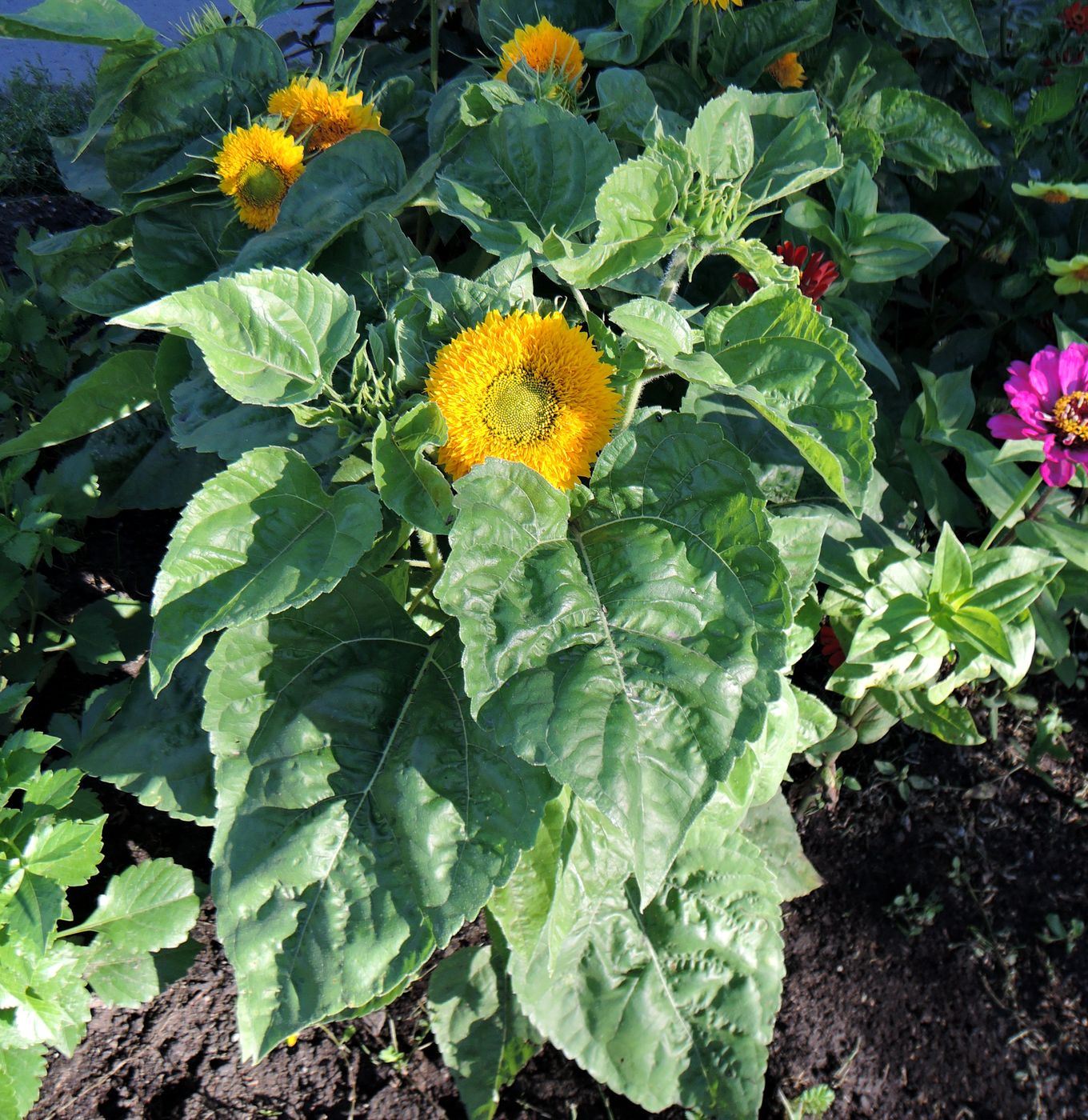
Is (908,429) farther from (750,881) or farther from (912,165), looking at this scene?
(750,881)

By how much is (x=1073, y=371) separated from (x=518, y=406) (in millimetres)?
1021

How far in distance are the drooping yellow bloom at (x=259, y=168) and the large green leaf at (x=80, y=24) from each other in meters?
0.23

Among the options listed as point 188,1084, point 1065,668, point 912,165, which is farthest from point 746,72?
point 188,1084

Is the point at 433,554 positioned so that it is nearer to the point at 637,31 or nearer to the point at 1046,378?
the point at 637,31

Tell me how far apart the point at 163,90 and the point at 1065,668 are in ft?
6.67

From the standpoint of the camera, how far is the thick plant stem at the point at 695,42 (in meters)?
1.61

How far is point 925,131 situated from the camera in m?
1.76

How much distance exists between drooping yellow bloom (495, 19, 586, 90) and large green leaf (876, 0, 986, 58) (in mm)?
672

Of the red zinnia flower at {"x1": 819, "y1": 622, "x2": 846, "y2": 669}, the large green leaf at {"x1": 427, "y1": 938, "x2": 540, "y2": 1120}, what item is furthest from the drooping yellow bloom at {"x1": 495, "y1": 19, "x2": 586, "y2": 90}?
the large green leaf at {"x1": 427, "y1": 938, "x2": 540, "y2": 1120}

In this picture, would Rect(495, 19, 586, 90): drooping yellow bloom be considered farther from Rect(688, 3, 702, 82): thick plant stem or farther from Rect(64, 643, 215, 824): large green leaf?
Rect(64, 643, 215, 824): large green leaf

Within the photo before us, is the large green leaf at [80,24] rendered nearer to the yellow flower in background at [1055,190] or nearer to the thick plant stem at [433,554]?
→ the thick plant stem at [433,554]

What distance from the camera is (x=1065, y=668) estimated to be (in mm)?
1945

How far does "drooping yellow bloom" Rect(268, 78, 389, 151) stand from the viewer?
1438 mm

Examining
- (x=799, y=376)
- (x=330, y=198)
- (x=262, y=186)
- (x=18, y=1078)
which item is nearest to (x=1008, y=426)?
(x=799, y=376)
